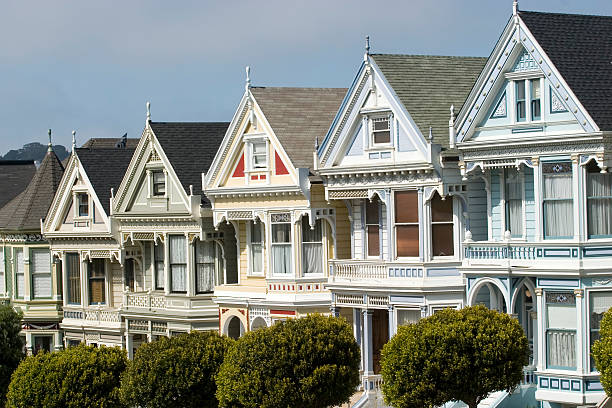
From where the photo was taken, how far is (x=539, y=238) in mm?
40062

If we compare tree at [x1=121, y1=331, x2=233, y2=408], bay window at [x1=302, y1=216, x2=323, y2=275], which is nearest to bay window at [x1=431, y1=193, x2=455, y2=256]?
bay window at [x1=302, y1=216, x2=323, y2=275]

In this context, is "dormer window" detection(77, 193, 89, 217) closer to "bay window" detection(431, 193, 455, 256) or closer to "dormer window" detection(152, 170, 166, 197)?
"dormer window" detection(152, 170, 166, 197)

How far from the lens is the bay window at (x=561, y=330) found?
129 ft

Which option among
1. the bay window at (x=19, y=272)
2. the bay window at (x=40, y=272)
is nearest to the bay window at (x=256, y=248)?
the bay window at (x=40, y=272)

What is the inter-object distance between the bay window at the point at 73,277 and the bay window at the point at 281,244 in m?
13.6

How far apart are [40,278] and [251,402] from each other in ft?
76.7

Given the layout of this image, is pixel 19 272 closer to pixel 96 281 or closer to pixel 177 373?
pixel 96 281

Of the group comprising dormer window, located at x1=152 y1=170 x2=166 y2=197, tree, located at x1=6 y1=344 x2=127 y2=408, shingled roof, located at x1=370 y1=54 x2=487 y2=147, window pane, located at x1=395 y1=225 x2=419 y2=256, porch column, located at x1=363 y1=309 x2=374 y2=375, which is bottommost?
tree, located at x1=6 y1=344 x2=127 y2=408

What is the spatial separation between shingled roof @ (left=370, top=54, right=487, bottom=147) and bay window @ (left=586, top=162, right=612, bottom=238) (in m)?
5.68

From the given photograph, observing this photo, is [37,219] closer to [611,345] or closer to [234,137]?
[234,137]

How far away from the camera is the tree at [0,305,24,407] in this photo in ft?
185

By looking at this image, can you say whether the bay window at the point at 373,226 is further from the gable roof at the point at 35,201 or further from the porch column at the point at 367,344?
the gable roof at the point at 35,201

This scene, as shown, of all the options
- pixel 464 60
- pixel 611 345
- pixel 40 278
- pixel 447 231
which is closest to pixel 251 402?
pixel 447 231

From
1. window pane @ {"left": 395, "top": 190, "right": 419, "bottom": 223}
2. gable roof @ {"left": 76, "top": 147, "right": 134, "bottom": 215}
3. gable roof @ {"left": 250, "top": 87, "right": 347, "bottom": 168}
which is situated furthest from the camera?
gable roof @ {"left": 76, "top": 147, "right": 134, "bottom": 215}
